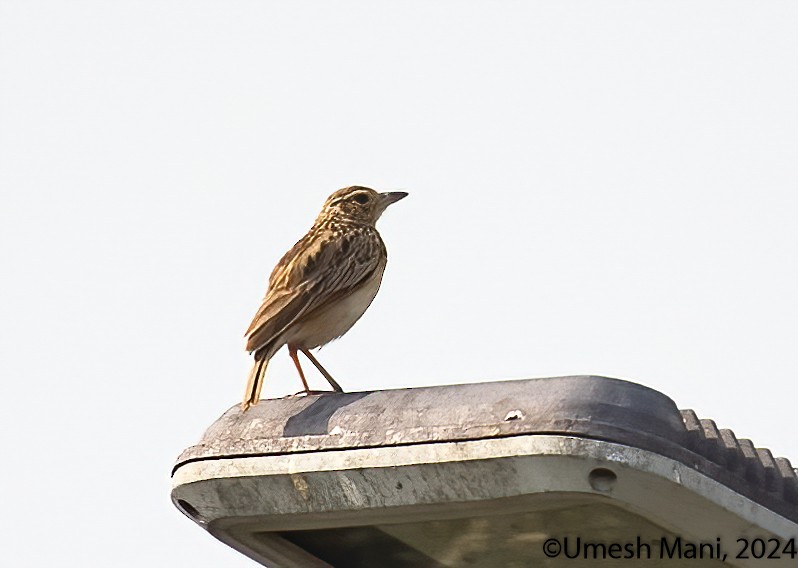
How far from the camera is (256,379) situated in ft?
28.1

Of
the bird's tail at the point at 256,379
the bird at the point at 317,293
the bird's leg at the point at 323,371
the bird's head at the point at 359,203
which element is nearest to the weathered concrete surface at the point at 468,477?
the bird's tail at the point at 256,379

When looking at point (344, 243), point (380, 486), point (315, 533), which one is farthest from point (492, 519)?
point (344, 243)

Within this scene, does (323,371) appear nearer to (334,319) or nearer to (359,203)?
(334,319)

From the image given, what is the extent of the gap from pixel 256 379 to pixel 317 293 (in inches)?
37.7

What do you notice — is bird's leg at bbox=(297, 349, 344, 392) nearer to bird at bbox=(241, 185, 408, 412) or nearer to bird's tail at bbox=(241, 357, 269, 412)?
bird at bbox=(241, 185, 408, 412)

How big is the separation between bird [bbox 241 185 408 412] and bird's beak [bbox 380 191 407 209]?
2.33 feet

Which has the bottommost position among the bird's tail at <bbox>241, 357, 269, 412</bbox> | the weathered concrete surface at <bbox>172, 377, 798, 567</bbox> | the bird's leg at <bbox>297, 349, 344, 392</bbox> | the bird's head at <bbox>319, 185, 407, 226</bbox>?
the weathered concrete surface at <bbox>172, 377, 798, 567</bbox>

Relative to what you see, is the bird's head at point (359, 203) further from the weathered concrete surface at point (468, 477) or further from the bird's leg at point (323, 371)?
the weathered concrete surface at point (468, 477)

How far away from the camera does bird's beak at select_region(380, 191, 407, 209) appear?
11.6 meters

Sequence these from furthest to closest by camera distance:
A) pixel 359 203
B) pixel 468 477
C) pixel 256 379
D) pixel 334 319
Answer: pixel 359 203 → pixel 334 319 → pixel 256 379 → pixel 468 477

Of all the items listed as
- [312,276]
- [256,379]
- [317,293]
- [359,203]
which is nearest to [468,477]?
[256,379]

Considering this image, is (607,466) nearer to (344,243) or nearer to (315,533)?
(315,533)

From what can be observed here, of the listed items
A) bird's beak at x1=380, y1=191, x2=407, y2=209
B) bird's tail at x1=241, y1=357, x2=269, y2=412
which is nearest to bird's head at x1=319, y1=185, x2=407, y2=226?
bird's beak at x1=380, y1=191, x2=407, y2=209

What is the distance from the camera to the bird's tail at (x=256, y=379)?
8.38 meters
